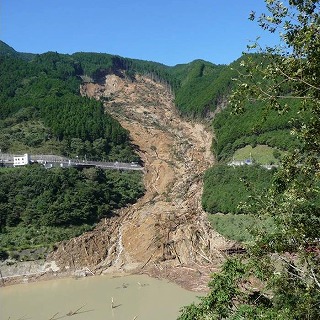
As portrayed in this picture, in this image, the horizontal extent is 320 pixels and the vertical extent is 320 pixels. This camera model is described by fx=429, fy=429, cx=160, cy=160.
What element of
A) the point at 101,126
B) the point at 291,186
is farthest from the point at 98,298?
the point at 101,126

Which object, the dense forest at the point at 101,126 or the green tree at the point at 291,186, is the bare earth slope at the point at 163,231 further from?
the green tree at the point at 291,186

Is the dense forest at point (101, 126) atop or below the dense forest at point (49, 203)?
atop

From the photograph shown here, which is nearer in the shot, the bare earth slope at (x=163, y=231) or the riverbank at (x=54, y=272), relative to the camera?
the riverbank at (x=54, y=272)

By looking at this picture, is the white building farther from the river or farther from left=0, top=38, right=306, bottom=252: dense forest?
the river

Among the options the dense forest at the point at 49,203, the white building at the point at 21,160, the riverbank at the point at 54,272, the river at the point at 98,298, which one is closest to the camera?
the river at the point at 98,298

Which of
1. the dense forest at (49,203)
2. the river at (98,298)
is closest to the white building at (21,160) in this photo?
the dense forest at (49,203)

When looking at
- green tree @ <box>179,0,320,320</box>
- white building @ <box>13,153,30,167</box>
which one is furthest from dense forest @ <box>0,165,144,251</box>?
green tree @ <box>179,0,320,320</box>

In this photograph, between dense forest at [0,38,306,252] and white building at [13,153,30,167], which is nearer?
dense forest at [0,38,306,252]

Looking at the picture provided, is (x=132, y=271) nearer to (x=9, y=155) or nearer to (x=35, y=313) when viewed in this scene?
(x=35, y=313)
